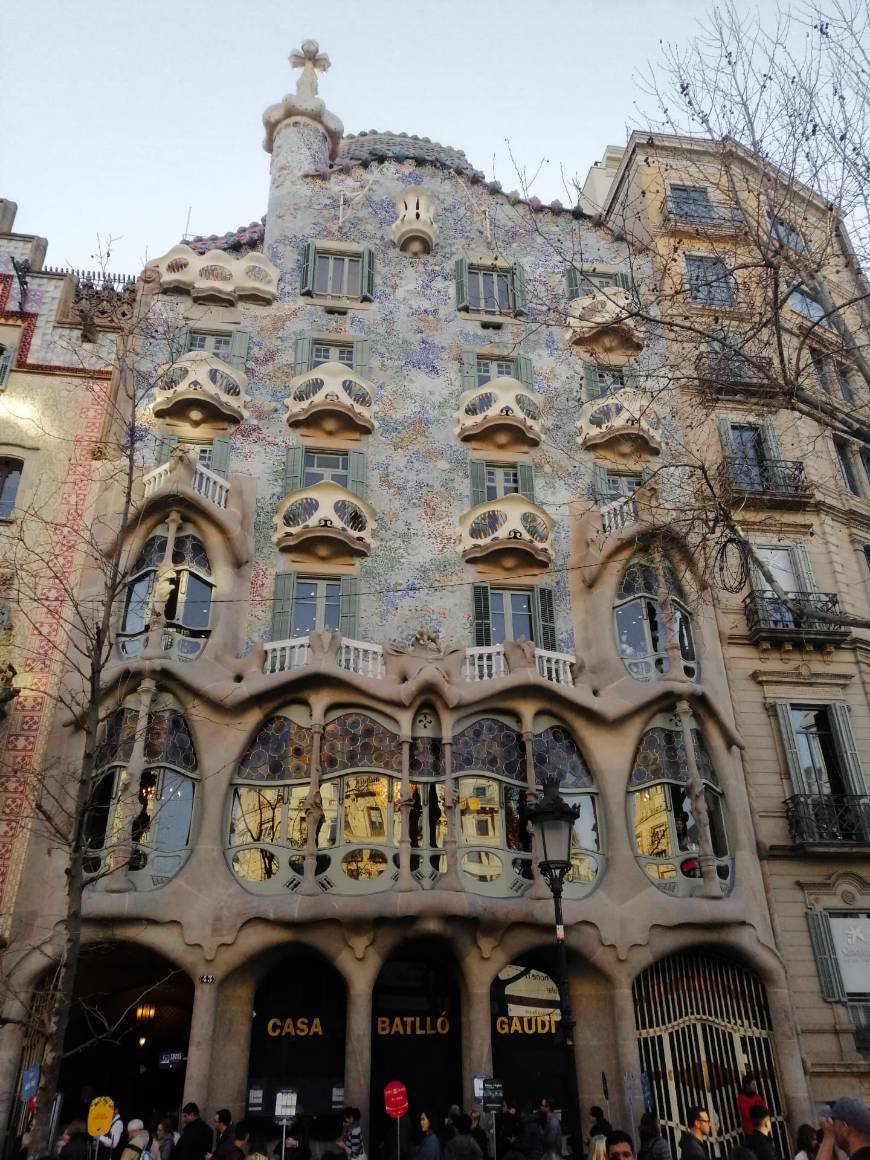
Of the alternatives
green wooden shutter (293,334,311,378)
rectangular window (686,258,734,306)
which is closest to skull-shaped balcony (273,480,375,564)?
green wooden shutter (293,334,311,378)

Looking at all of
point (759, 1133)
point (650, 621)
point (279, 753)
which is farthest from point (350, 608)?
point (759, 1133)

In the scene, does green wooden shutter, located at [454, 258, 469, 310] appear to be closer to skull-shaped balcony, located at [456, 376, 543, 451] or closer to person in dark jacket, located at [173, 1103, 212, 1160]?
skull-shaped balcony, located at [456, 376, 543, 451]

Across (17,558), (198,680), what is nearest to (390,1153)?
(198,680)

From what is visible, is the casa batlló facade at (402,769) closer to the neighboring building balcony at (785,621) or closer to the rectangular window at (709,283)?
the neighboring building balcony at (785,621)

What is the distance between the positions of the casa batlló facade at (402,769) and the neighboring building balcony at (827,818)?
858 millimetres

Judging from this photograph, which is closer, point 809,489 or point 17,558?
point 17,558

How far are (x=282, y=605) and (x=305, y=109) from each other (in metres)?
16.7

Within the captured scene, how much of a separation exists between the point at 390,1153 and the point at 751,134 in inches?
646

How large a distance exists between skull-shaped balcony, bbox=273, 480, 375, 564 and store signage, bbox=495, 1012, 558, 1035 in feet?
31.7

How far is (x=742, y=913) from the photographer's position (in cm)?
1667

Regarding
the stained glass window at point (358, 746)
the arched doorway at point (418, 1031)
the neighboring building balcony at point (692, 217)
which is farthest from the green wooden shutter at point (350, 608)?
the neighboring building balcony at point (692, 217)

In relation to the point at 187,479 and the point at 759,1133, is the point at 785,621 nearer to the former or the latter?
the point at 759,1133

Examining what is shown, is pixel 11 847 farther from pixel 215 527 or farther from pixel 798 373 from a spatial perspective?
pixel 798 373

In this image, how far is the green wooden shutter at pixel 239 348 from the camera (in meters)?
22.6
